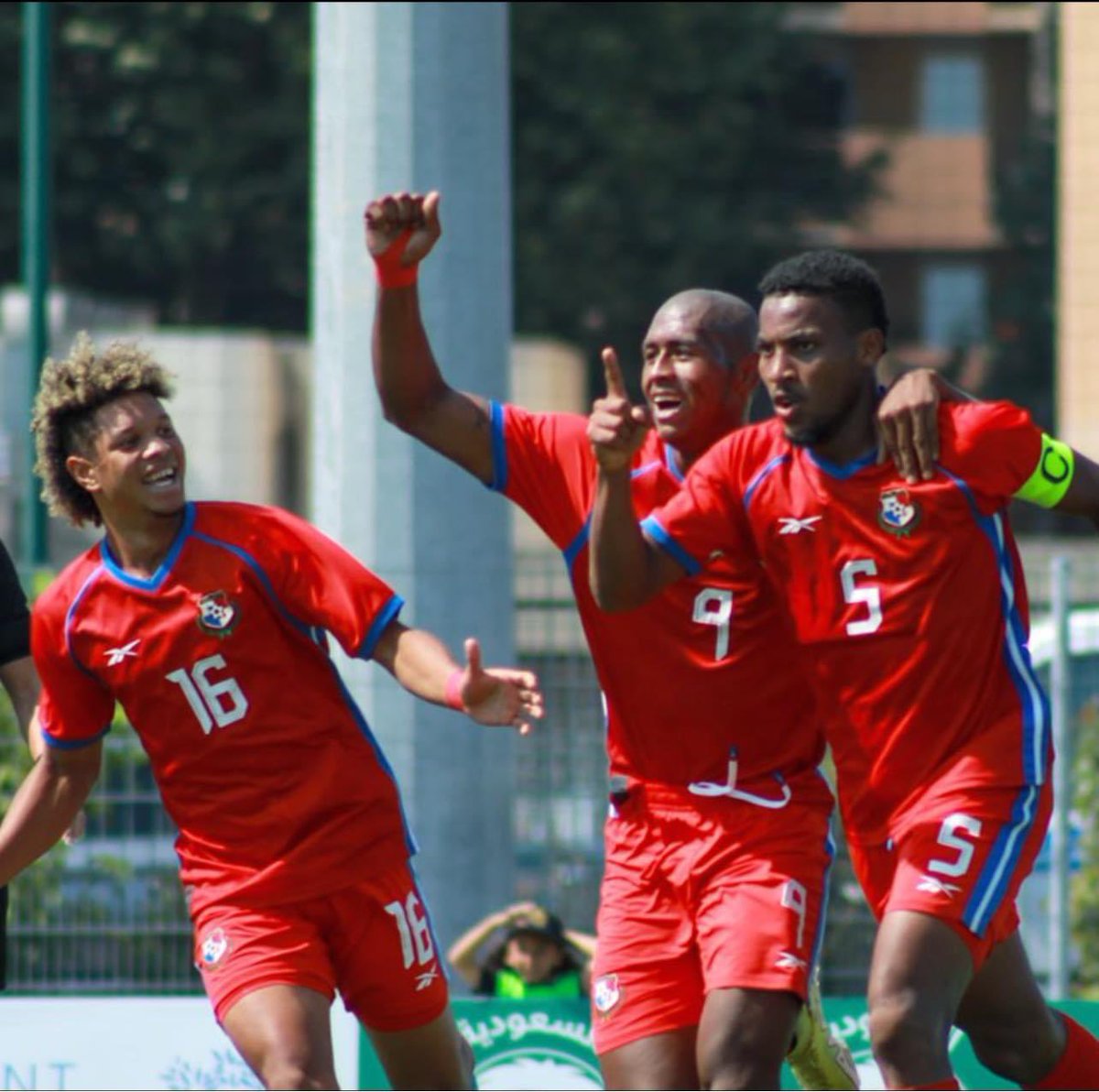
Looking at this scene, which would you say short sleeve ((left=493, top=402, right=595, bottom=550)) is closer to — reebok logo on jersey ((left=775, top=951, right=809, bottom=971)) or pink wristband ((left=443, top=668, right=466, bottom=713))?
pink wristband ((left=443, top=668, right=466, bottom=713))

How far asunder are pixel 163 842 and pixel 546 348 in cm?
1952

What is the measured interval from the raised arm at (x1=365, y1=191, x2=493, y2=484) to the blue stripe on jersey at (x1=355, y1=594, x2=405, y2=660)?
2.03 ft

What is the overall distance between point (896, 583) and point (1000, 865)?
2.18 ft

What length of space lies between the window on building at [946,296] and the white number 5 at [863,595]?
40485 mm

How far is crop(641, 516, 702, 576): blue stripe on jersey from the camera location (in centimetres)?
566

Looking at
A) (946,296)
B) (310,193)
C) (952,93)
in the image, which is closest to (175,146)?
(310,193)

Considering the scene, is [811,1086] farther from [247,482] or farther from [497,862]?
[247,482]

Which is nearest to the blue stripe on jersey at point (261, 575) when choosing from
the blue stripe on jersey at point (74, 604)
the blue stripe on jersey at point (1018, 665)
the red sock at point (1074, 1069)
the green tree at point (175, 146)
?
the blue stripe on jersey at point (74, 604)

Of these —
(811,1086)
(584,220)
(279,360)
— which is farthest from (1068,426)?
(811,1086)

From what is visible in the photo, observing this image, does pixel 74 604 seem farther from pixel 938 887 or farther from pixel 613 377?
pixel 938 887

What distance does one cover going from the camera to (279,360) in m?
27.9

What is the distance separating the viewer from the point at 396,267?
19.8 ft

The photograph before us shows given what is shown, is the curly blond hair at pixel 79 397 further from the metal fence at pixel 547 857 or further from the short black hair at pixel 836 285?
the metal fence at pixel 547 857

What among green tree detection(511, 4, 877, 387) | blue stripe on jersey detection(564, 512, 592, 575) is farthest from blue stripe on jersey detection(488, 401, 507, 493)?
green tree detection(511, 4, 877, 387)
